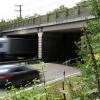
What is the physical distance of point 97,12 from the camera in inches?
148

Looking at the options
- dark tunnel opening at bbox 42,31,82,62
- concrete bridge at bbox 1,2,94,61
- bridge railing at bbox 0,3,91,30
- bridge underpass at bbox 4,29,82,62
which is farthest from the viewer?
dark tunnel opening at bbox 42,31,82,62

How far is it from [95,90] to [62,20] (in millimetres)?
35531

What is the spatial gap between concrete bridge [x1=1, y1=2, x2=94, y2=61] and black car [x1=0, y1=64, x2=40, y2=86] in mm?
12526

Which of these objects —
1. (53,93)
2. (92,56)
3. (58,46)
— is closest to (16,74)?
(53,93)

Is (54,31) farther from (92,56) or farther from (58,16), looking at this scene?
(92,56)

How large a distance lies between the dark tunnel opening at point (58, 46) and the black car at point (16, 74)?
23.7 m

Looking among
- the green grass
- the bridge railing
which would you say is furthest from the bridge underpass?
the green grass

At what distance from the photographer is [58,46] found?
49.8m

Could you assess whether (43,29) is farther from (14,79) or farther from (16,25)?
(14,79)

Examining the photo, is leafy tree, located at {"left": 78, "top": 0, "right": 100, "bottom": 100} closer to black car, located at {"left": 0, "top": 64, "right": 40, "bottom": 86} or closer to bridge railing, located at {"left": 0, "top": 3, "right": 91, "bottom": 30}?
black car, located at {"left": 0, "top": 64, "right": 40, "bottom": 86}

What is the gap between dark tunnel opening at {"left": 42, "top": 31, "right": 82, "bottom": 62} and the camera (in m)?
46.8

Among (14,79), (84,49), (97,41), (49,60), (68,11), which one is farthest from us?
(49,60)

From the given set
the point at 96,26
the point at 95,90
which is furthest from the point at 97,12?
A: the point at 95,90

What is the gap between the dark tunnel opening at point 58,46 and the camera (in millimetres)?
46844
